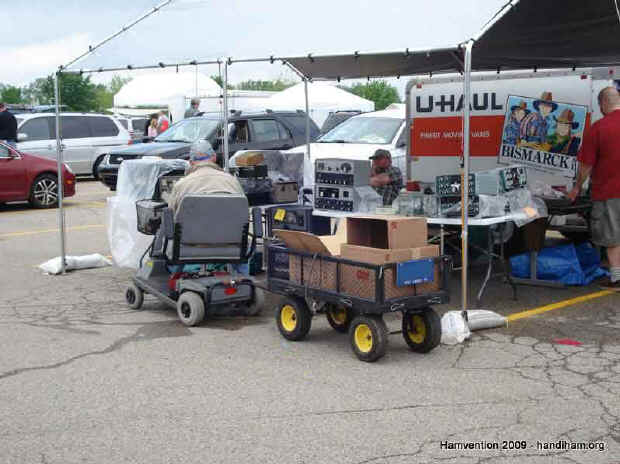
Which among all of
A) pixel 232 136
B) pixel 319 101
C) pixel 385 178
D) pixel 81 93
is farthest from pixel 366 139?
pixel 81 93

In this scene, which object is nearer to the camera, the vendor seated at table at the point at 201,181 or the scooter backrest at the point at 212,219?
the scooter backrest at the point at 212,219

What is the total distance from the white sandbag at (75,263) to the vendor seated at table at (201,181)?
2.95 m

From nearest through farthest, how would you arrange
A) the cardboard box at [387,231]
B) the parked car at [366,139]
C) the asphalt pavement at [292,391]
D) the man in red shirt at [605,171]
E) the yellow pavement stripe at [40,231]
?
1. the asphalt pavement at [292,391]
2. the cardboard box at [387,231]
3. the man in red shirt at [605,171]
4. the yellow pavement stripe at [40,231]
5. the parked car at [366,139]

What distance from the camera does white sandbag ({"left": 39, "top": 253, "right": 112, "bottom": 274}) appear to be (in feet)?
32.6

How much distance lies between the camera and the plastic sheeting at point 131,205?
907 centimetres

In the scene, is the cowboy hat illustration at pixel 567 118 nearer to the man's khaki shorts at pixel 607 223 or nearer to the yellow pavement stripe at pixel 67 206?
the man's khaki shorts at pixel 607 223

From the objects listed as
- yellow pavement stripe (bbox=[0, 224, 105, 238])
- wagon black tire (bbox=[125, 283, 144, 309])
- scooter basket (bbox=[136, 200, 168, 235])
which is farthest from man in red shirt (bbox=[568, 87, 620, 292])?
yellow pavement stripe (bbox=[0, 224, 105, 238])

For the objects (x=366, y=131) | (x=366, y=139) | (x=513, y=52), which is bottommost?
(x=366, y=139)

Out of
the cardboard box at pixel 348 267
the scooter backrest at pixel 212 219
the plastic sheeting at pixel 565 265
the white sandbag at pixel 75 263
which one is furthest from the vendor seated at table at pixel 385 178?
the white sandbag at pixel 75 263

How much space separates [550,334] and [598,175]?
7.54 ft

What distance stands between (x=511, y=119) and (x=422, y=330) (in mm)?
4144

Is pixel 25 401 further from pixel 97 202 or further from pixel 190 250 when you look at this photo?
pixel 97 202

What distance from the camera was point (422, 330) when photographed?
20.9 ft

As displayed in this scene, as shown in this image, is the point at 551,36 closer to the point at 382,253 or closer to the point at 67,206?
the point at 382,253
